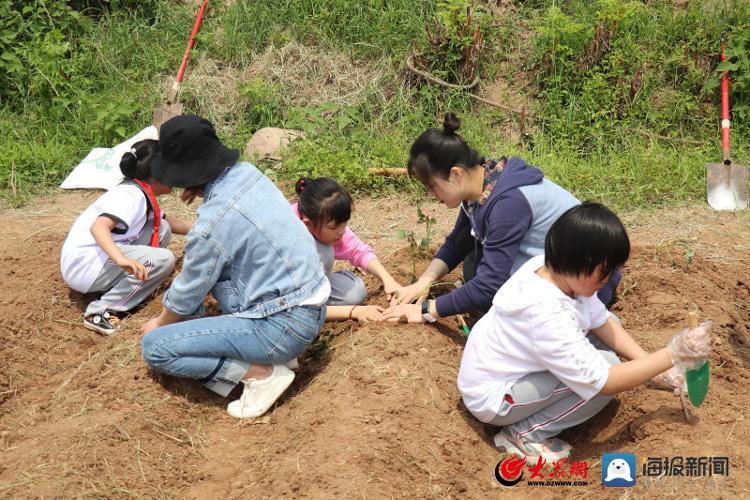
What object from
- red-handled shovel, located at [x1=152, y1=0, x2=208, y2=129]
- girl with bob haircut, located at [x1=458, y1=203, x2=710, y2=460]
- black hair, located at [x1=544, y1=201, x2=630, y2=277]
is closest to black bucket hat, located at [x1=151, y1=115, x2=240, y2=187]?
girl with bob haircut, located at [x1=458, y1=203, x2=710, y2=460]

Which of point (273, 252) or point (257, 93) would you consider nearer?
point (273, 252)

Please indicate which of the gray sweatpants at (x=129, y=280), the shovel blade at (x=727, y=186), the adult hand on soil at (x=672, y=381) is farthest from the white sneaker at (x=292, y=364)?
the shovel blade at (x=727, y=186)

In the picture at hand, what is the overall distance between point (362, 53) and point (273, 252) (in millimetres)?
4329

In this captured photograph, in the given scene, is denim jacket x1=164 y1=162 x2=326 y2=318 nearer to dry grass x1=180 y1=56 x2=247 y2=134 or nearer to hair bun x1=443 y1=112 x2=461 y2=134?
hair bun x1=443 y1=112 x2=461 y2=134

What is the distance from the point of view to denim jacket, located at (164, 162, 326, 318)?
3.35m

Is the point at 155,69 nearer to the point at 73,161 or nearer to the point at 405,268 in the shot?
the point at 73,161

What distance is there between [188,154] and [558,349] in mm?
1656

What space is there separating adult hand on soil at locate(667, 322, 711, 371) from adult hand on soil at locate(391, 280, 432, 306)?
59.6 inches

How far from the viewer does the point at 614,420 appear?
3.32m

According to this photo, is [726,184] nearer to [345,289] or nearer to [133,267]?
[345,289]

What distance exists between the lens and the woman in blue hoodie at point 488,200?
356 centimetres

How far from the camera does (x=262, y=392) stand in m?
3.61

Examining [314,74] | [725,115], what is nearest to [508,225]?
[725,115]

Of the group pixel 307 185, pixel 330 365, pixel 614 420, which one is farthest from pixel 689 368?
pixel 307 185
